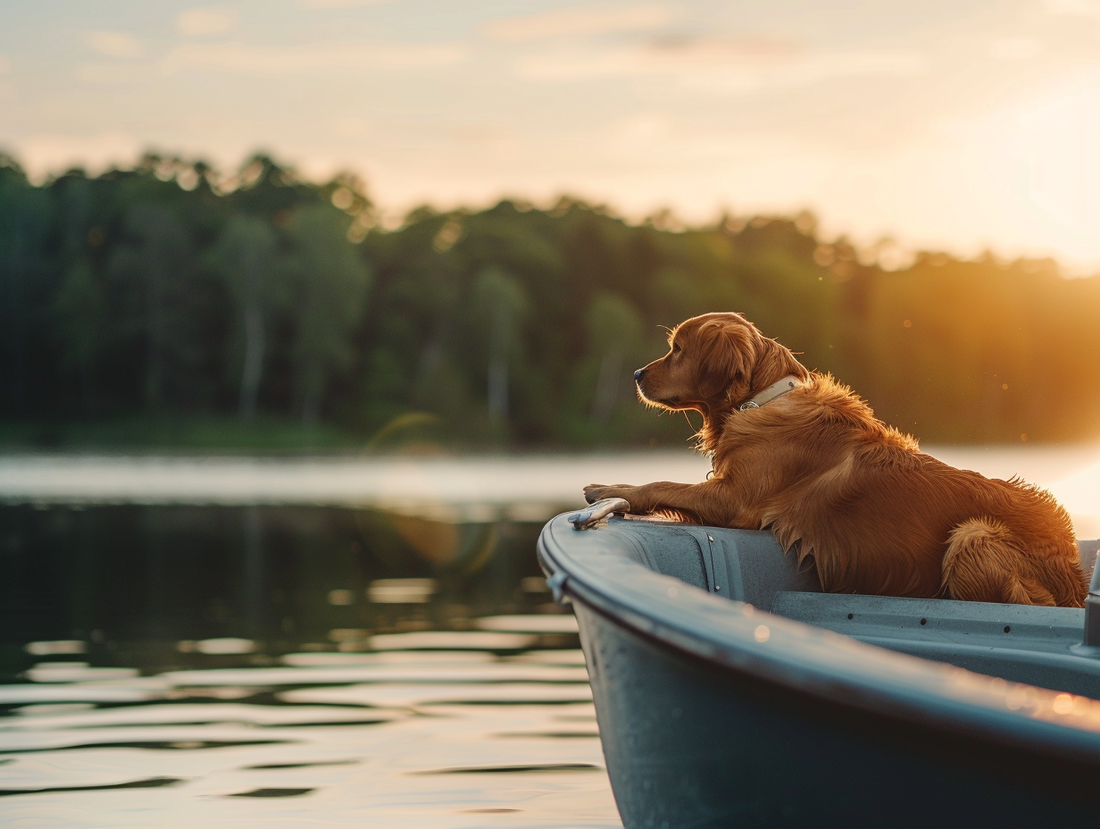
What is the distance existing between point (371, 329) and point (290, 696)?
59649mm

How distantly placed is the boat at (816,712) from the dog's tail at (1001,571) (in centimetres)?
25

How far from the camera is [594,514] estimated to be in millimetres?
3891

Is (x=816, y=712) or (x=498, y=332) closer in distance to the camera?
(x=816, y=712)

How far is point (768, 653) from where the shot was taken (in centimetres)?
225

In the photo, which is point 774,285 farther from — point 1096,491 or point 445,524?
point 445,524

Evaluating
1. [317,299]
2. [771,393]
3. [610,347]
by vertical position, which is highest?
[317,299]

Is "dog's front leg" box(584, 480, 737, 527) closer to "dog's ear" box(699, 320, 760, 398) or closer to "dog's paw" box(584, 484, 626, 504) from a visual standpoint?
"dog's paw" box(584, 484, 626, 504)

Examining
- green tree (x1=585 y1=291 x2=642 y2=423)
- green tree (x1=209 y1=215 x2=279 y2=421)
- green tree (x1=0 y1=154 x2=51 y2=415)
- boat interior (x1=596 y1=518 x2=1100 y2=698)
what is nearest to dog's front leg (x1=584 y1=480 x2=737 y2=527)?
boat interior (x1=596 y1=518 x2=1100 y2=698)

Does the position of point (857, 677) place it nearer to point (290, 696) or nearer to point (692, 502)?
point (692, 502)

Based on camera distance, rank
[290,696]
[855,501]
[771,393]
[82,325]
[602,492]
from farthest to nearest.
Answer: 1. [82,325]
2. [290,696]
3. [771,393]
4. [602,492]
5. [855,501]

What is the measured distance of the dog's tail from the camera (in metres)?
3.98

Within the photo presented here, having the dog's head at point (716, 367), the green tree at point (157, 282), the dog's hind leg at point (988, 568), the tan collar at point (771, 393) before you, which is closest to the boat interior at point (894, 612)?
the dog's hind leg at point (988, 568)

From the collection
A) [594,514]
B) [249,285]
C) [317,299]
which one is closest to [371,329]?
[317,299]

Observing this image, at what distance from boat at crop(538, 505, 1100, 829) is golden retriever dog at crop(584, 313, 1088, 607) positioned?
372 mm
